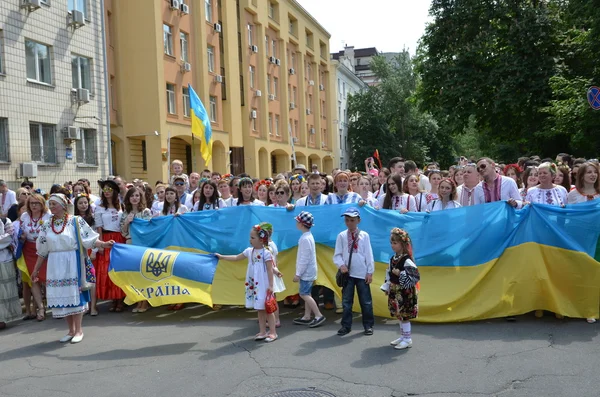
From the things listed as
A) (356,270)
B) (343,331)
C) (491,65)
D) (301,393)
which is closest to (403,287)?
(356,270)

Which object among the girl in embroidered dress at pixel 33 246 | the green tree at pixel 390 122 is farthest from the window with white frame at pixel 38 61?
the green tree at pixel 390 122

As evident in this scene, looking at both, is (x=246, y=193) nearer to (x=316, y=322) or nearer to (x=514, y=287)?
(x=316, y=322)

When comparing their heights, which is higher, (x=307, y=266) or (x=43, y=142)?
(x=43, y=142)

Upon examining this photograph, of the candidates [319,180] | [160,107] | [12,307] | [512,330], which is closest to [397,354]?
[512,330]

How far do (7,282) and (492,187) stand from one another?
7.24 meters

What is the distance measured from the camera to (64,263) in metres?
7.48

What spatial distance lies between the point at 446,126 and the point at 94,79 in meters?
18.0

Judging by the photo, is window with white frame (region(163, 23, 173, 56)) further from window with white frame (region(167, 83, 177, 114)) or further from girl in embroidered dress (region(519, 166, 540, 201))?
girl in embroidered dress (region(519, 166, 540, 201))

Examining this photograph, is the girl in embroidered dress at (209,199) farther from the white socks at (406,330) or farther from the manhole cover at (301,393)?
the manhole cover at (301,393)

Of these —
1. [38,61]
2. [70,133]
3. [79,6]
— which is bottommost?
[70,133]

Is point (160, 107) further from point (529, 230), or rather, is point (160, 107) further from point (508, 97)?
point (529, 230)

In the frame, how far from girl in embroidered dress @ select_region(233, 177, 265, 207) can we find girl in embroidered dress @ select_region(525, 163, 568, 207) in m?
4.18

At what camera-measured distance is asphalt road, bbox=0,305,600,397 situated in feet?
17.7

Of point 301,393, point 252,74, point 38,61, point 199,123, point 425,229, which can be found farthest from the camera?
point 252,74
